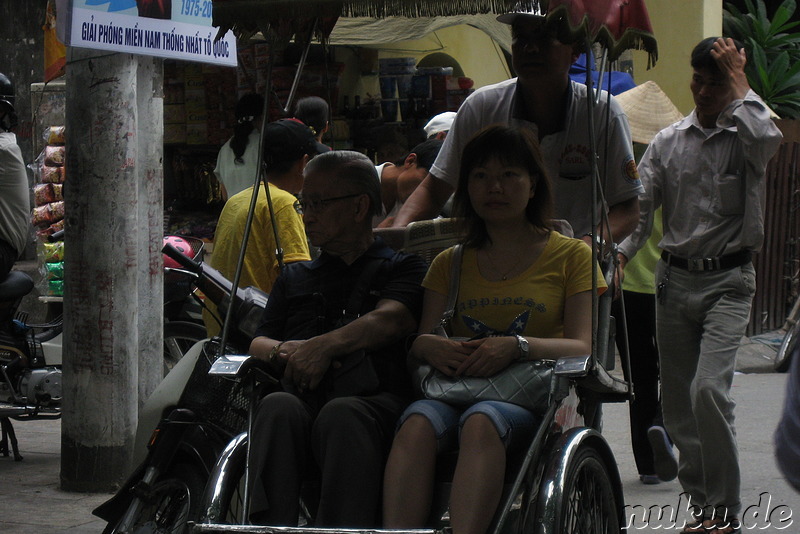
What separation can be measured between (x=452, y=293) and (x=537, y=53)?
97 cm

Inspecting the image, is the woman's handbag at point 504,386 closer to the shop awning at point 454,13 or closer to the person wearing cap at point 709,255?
the shop awning at point 454,13

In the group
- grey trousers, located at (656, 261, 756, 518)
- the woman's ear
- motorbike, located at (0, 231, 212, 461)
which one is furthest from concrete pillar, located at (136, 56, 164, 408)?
grey trousers, located at (656, 261, 756, 518)

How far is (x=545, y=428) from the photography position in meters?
3.30

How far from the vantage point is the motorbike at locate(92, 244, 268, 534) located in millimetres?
3861

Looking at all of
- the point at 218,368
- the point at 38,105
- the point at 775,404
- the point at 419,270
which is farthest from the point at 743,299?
the point at 38,105

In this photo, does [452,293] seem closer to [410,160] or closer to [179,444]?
[179,444]

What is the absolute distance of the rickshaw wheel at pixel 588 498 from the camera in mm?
3297

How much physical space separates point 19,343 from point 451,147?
342 centimetres

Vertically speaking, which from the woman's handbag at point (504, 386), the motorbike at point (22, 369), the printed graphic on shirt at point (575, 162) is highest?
the printed graphic on shirt at point (575, 162)

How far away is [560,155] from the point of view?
14.2 ft

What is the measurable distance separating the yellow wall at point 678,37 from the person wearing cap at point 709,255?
7.28m

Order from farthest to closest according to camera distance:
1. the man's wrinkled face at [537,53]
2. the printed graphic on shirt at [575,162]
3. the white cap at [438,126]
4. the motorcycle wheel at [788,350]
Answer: the white cap at [438,126]
the printed graphic on shirt at [575,162]
the man's wrinkled face at [537,53]
the motorcycle wheel at [788,350]

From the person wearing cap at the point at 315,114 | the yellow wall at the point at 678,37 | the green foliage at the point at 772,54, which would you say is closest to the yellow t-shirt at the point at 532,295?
the person wearing cap at the point at 315,114

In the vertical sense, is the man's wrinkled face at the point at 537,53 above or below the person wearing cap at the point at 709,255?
above
